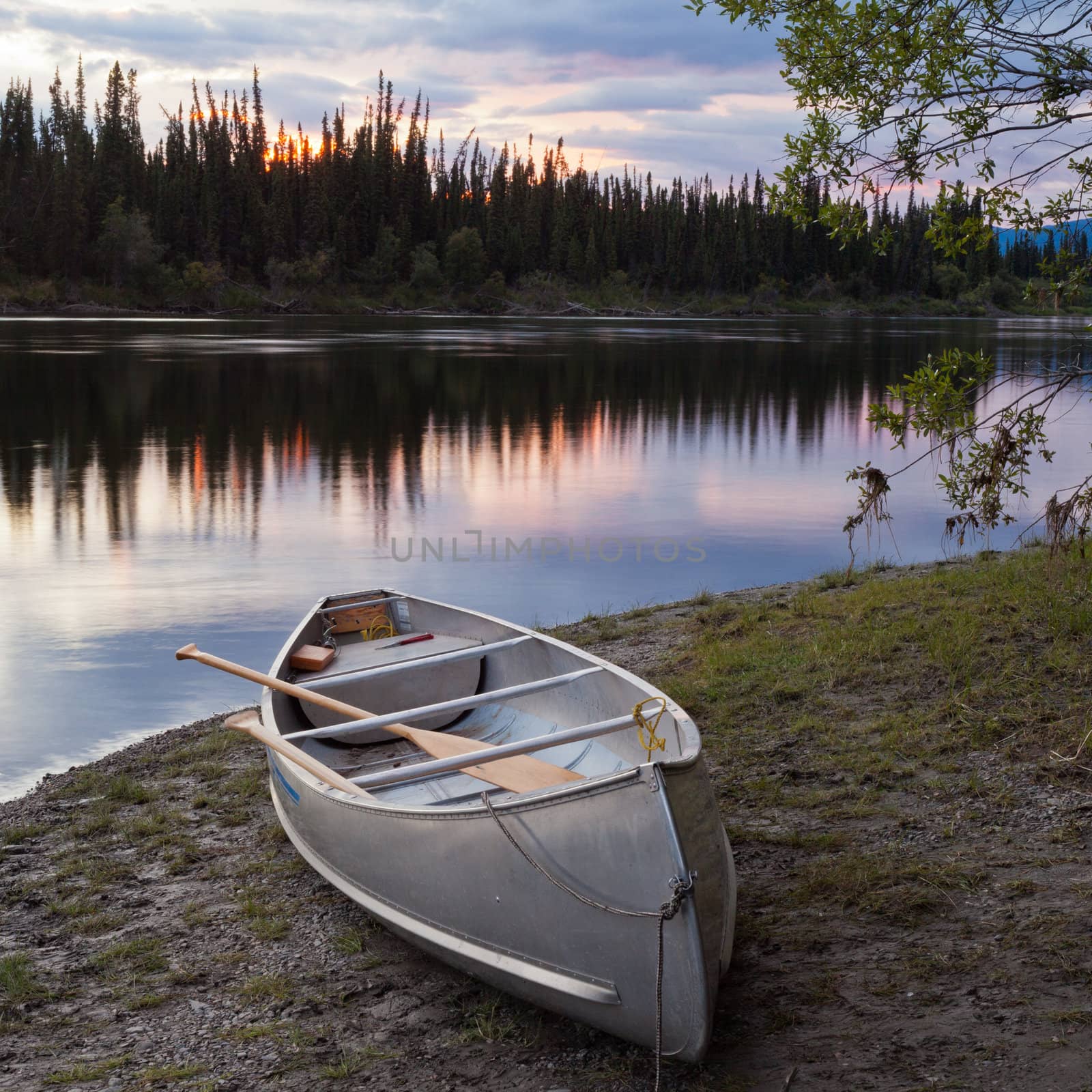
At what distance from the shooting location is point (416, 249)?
109062 mm

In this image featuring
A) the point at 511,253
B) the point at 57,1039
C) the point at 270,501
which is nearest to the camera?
the point at 57,1039

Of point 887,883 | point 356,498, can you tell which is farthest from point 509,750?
point 356,498

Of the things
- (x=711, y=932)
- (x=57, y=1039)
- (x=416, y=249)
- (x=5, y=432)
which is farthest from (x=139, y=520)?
(x=416, y=249)

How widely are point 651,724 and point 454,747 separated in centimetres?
139

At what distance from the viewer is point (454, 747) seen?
614 cm

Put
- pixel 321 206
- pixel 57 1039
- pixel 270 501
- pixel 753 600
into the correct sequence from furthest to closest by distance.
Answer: pixel 321 206
pixel 270 501
pixel 753 600
pixel 57 1039

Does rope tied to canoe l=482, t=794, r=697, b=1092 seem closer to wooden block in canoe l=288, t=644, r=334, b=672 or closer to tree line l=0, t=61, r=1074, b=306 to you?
wooden block in canoe l=288, t=644, r=334, b=672

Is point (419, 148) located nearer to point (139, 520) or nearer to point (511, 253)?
point (511, 253)

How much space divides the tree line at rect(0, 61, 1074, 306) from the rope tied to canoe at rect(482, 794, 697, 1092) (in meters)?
84.8

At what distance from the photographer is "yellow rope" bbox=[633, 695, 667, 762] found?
4802 mm

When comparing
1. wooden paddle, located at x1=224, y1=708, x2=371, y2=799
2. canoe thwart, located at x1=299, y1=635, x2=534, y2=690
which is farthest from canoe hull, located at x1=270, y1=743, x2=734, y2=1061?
canoe thwart, located at x1=299, y1=635, x2=534, y2=690

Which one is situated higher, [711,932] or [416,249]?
[416,249]

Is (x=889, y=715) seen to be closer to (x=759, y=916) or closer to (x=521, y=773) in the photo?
(x=759, y=916)

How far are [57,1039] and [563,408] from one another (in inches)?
A: 1084
